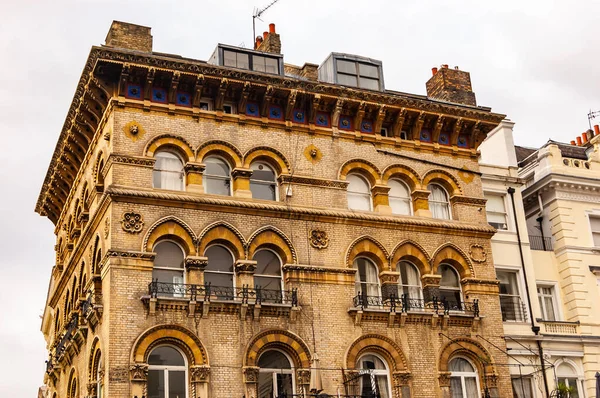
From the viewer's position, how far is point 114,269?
1063 inches

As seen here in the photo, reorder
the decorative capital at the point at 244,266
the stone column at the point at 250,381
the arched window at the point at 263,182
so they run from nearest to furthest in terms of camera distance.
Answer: the stone column at the point at 250,381, the decorative capital at the point at 244,266, the arched window at the point at 263,182

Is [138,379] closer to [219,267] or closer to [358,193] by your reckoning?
[219,267]

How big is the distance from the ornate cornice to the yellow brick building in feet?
0.23

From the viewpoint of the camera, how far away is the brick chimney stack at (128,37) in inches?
1172

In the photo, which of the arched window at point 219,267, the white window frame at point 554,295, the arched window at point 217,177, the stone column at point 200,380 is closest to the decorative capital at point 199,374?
the stone column at point 200,380

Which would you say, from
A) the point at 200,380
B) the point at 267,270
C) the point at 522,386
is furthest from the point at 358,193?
the point at 200,380

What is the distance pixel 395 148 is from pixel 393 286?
5503mm

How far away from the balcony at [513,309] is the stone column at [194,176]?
12.7 meters

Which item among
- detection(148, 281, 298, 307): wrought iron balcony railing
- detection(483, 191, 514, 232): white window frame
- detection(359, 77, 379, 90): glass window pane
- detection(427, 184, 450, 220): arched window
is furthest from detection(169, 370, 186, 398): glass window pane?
detection(483, 191, 514, 232): white window frame

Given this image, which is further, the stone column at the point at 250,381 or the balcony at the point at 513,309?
the balcony at the point at 513,309

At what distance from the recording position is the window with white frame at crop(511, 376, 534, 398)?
32.3m

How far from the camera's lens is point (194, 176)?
2930cm

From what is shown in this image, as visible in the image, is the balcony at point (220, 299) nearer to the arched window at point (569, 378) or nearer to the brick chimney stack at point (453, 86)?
the arched window at point (569, 378)

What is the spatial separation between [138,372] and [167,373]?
3.36 feet
